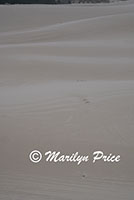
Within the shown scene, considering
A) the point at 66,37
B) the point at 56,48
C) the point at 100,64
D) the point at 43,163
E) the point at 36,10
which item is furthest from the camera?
the point at 36,10

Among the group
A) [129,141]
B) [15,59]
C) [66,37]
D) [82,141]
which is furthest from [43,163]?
[66,37]

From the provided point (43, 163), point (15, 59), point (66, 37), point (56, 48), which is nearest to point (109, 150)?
point (43, 163)

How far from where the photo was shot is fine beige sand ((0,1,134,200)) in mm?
2088

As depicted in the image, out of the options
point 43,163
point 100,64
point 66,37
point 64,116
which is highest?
point 66,37

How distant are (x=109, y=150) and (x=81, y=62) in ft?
8.59

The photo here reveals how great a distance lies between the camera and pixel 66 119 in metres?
2.82

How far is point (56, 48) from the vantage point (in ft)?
18.9

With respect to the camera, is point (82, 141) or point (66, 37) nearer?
point (82, 141)

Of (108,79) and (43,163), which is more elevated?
(108,79)

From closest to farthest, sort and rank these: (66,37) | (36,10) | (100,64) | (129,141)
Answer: (129,141), (100,64), (66,37), (36,10)

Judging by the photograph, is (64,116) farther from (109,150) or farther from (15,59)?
(15,59)

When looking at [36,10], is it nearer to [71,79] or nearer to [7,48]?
[7,48]

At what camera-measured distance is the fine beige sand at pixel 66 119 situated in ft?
6.85

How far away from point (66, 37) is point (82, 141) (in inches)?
189
